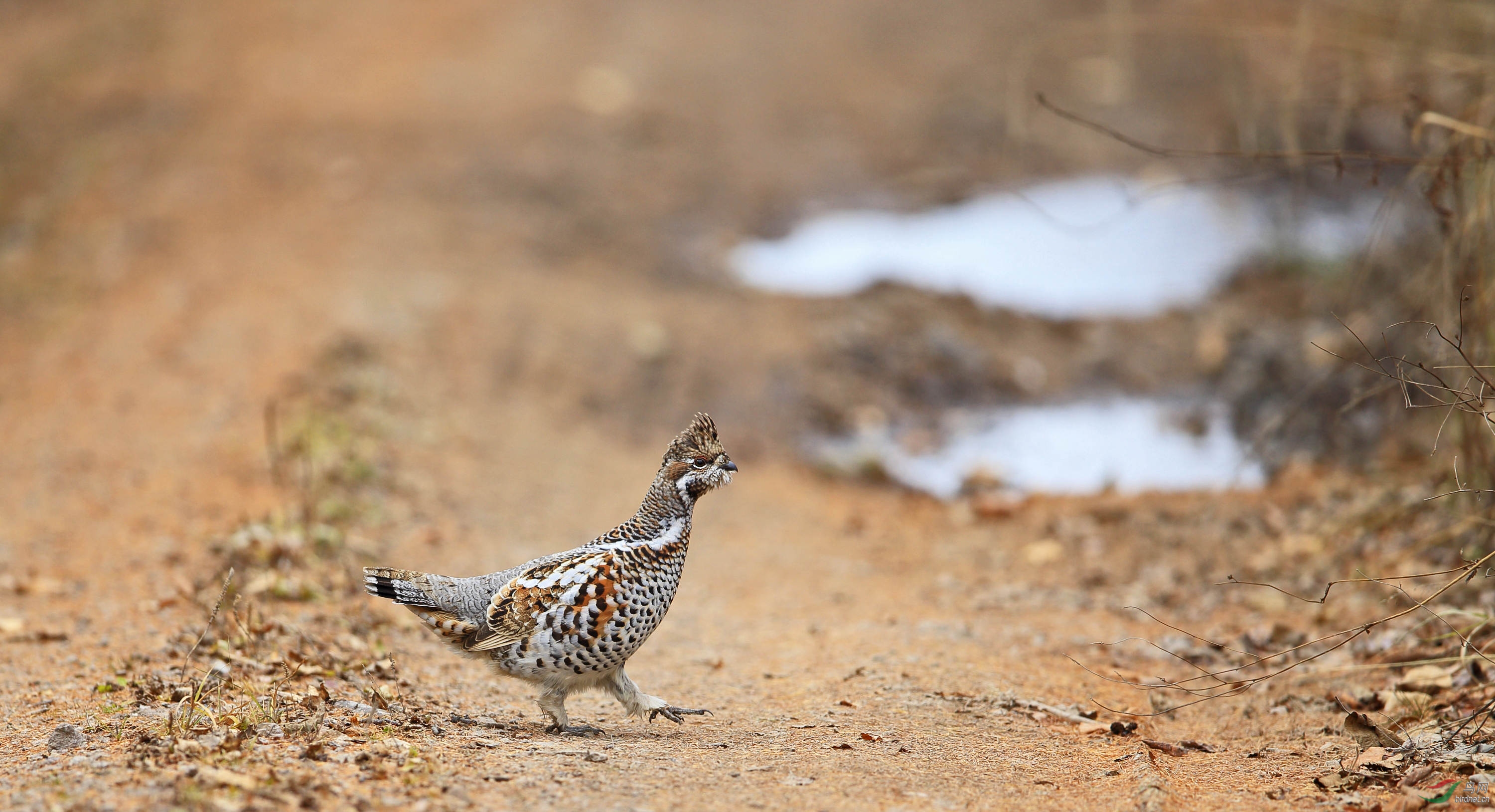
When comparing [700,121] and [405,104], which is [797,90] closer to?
[700,121]

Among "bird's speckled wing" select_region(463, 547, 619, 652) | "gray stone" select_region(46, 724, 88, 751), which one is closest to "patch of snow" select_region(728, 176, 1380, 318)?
"bird's speckled wing" select_region(463, 547, 619, 652)

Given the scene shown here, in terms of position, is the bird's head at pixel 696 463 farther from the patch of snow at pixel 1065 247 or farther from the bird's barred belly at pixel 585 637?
the patch of snow at pixel 1065 247

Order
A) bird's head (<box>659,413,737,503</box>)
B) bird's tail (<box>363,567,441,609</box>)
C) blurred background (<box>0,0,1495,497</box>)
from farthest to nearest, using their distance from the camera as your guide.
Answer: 1. blurred background (<box>0,0,1495,497</box>)
2. bird's head (<box>659,413,737,503</box>)
3. bird's tail (<box>363,567,441,609</box>)

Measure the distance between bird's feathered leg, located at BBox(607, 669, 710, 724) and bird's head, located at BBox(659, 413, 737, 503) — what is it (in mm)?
898

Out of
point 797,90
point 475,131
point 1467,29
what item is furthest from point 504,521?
point 797,90

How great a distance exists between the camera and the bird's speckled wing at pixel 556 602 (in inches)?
201

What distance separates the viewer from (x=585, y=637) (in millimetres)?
5074

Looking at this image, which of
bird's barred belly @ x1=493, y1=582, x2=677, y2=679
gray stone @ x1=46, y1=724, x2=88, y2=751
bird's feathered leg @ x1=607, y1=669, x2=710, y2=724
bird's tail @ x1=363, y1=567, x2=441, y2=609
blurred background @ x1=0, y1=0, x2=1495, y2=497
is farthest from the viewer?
blurred background @ x1=0, y1=0, x2=1495, y2=497

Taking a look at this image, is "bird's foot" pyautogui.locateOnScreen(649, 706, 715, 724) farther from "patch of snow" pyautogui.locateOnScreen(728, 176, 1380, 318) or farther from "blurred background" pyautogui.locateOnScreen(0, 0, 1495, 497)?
"patch of snow" pyautogui.locateOnScreen(728, 176, 1380, 318)

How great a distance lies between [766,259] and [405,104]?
254 inches

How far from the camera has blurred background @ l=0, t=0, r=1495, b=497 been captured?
11.6 m

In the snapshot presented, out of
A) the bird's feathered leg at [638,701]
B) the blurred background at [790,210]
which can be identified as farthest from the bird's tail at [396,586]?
the blurred background at [790,210]

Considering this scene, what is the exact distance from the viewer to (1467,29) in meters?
7.61

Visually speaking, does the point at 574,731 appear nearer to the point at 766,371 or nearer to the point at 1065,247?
the point at 766,371
